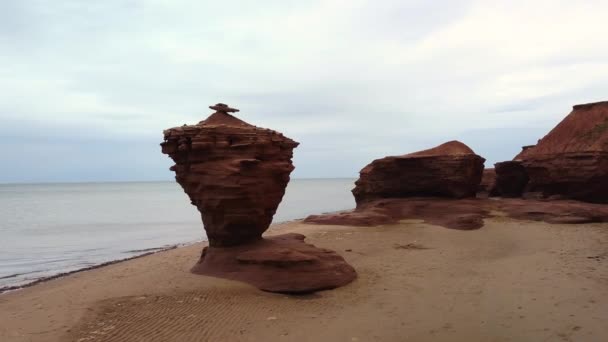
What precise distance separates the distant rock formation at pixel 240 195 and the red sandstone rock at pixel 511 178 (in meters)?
19.6

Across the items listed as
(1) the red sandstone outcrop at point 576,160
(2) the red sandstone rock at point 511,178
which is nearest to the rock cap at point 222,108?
(1) the red sandstone outcrop at point 576,160

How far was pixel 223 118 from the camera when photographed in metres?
11.6

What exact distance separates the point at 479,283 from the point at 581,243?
19.8 ft

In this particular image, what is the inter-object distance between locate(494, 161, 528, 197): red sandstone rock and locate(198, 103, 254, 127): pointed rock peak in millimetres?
20084

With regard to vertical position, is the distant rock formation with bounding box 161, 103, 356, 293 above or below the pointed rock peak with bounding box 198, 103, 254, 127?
below

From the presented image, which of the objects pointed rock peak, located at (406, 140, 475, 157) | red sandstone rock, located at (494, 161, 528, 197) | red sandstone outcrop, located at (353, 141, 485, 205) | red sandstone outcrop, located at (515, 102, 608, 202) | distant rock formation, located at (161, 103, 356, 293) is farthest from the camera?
red sandstone rock, located at (494, 161, 528, 197)

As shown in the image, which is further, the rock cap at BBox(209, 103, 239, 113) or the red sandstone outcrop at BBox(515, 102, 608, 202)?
the red sandstone outcrop at BBox(515, 102, 608, 202)

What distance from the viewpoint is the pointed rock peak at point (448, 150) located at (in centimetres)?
2362

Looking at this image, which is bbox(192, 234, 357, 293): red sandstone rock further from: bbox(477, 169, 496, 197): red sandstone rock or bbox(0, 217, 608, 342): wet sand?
bbox(477, 169, 496, 197): red sandstone rock

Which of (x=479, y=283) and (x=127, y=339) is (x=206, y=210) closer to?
(x=127, y=339)

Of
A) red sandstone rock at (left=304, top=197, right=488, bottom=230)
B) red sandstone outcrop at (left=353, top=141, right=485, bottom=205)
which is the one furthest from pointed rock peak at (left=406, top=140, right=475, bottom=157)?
red sandstone rock at (left=304, top=197, right=488, bottom=230)

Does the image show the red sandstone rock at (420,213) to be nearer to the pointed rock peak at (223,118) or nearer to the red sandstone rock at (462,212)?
the red sandstone rock at (462,212)

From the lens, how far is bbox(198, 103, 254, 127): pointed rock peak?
11495 mm

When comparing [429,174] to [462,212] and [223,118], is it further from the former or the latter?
[223,118]
